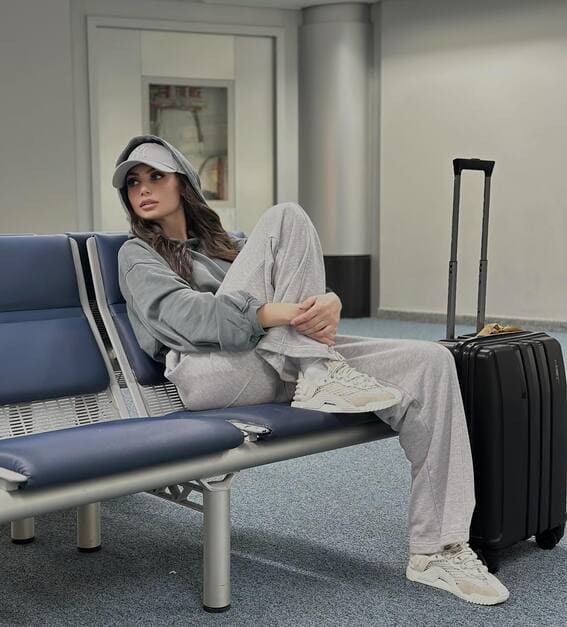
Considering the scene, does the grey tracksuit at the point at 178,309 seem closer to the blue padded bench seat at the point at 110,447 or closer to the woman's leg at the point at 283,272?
the woman's leg at the point at 283,272

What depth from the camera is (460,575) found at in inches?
78.7

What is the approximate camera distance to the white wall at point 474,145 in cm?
688

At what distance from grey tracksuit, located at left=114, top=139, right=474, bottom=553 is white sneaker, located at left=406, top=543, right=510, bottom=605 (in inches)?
1.3

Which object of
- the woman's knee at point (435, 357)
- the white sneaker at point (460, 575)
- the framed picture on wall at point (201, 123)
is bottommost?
the white sneaker at point (460, 575)

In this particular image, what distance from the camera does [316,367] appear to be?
210cm

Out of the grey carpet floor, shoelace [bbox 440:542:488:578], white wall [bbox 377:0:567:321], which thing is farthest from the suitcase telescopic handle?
white wall [bbox 377:0:567:321]

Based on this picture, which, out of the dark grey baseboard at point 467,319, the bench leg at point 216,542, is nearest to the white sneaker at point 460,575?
the bench leg at point 216,542

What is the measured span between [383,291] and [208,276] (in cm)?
558

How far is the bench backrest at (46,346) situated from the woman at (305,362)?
159mm

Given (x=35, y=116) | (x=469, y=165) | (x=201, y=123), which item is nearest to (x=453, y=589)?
(x=469, y=165)

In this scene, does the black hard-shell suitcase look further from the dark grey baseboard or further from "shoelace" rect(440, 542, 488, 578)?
the dark grey baseboard

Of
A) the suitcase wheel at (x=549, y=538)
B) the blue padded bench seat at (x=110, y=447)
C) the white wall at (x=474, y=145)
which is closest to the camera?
the blue padded bench seat at (x=110, y=447)

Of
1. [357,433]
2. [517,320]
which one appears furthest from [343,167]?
[357,433]

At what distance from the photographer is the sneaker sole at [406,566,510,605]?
76.9 inches
